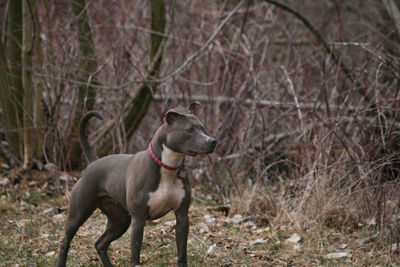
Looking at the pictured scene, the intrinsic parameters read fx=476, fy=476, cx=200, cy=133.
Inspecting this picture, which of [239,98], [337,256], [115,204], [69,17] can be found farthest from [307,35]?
[115,204]

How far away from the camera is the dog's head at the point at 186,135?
2.81 m

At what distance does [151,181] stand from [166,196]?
133 mm

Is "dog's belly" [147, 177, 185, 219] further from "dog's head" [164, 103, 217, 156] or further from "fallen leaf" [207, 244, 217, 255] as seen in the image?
"fallen leaf" [207, 244, 217, 255]

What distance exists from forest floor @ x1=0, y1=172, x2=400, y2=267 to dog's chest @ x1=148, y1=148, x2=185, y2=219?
0.90 metres

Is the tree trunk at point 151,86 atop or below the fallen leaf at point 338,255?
atop

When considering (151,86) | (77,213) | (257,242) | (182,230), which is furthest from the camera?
(151,86)

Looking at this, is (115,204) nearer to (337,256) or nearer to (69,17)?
(337,256)

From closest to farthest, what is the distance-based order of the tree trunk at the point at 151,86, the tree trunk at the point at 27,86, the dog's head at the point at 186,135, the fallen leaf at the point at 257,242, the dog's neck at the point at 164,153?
the dog's head at the point at 186,135 → the dog's neck at the point at 164,153 → the fallen leaf at the point at 257,242 → the tree trunk at the point at 27,86 → the tree trunk at the point at 151,86

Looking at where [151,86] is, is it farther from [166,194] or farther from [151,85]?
[166,194]

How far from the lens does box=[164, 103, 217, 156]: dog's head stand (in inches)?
111

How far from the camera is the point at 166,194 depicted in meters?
2.98

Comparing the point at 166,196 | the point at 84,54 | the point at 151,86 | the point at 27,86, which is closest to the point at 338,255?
the point at 166,196

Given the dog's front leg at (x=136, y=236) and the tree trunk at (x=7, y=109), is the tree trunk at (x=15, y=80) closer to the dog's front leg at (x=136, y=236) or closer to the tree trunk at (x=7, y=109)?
the tree trunk at (x=7, y=109)

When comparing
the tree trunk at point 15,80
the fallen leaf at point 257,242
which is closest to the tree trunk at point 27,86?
the tree trunk at point 15,80
